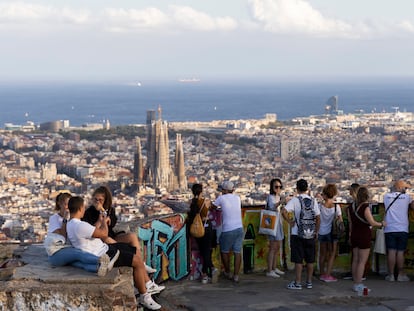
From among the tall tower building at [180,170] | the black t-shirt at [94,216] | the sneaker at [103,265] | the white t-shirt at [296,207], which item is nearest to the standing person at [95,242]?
the sneaker at [103,265]

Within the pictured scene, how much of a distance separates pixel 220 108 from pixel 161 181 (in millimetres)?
88310

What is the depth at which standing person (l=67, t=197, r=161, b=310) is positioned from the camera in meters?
5.31

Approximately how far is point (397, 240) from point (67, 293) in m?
3.58

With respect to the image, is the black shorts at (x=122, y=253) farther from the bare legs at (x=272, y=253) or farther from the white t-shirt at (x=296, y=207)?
the bare legs at (x=272, y=253)

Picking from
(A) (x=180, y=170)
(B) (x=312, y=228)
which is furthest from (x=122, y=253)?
(A) (x=180, y=170)

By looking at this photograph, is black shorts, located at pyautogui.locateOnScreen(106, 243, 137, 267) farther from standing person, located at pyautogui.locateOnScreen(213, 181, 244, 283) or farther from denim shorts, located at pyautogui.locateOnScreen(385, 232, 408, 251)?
denim shorts, located at pyautogui.locateOnScreen(385, 232, 408, 251)

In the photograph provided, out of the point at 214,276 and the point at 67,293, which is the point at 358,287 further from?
the point at 67,293

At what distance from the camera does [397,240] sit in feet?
24.2

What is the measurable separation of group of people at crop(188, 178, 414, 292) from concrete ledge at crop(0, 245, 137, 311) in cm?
226

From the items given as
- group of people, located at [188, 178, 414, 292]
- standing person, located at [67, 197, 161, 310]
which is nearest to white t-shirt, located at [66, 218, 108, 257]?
standing person, located at [67, 197, 161, 310]

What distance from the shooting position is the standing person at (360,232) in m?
6.97

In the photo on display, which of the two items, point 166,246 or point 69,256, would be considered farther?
point 166,246

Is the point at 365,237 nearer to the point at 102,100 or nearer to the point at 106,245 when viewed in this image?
the point at 106,245

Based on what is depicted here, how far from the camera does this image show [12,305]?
181 inches
